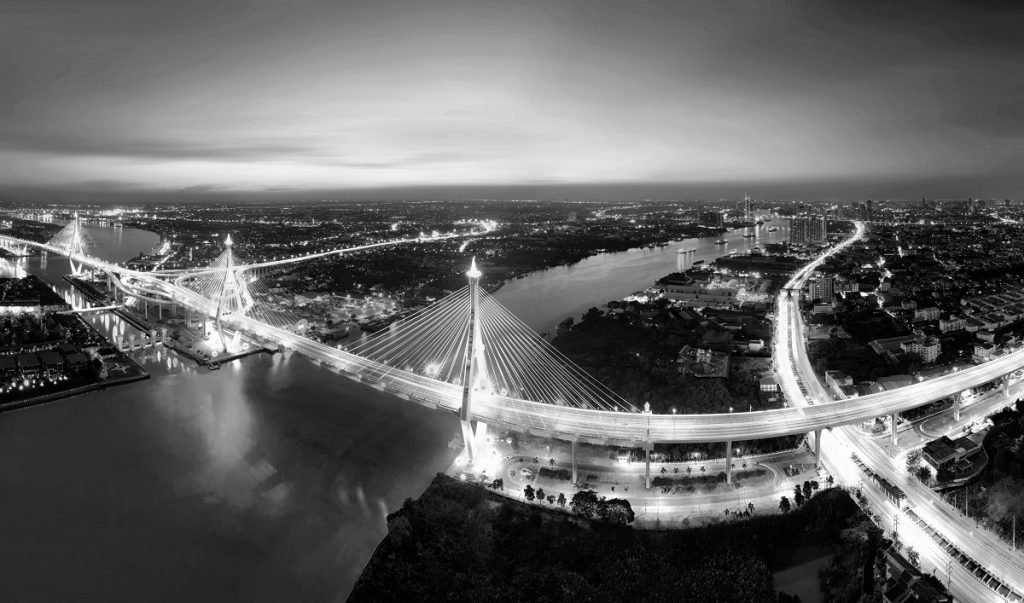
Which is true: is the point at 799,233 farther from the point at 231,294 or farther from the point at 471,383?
the point at 471,383

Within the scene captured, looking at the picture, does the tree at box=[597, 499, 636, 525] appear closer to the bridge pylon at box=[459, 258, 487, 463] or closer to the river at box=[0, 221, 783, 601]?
the bridge pylon at box=[459, 258, 487, 463]

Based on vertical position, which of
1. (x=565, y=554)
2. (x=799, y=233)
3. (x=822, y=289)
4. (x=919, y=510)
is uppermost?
(x=799, y=233)

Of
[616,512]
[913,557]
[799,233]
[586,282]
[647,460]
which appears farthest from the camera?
[799,233]

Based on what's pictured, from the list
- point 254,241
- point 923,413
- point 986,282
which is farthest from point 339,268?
point 986,282

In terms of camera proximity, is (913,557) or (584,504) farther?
(584,504)

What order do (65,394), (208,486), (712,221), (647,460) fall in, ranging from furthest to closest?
(712,221) → (65,394) → (208,486) → (647,460)

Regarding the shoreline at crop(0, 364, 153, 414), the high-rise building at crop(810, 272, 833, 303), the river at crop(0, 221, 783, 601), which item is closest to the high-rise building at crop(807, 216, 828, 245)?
the high-rise building at crop(810, 272, 833, 303)

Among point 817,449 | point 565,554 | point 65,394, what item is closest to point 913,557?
point 817,449

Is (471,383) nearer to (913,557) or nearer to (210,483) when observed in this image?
(210,483)

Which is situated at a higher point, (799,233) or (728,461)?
(799,233)
